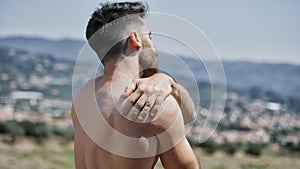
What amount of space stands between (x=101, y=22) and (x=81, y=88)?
0.28 m

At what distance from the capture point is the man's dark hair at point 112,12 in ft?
6.34

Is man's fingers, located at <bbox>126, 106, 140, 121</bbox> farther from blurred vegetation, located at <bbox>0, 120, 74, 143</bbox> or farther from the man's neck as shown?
blurred vegetation, located at <bbox>0, 120, 74, 143</bbox>

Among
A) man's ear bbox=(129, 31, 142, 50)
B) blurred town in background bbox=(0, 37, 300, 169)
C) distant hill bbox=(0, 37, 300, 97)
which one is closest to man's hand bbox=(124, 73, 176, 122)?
man's ear bbox=(129, 31, 142, 50)

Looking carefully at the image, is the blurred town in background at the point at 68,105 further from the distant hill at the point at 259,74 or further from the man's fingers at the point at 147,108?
the man's fingers at the point at 147,108

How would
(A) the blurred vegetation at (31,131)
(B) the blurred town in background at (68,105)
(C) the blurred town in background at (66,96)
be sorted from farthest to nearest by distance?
(C) the blurred town in background at (66,96) → (B) the blurred town in background at (68,105) → (A) the blurred vegetation at (31,131)

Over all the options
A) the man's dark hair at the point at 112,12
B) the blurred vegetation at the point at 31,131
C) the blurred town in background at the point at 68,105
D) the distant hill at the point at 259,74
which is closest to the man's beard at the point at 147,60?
the man's dark hair at the point at 112,12

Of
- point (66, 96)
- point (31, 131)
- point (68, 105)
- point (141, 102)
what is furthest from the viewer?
point (68, 105)

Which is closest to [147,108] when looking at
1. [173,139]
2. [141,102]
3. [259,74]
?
[141,102]

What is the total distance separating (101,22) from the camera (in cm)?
195

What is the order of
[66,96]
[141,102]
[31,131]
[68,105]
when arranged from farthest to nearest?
[68,105] → [66,96] → [31,131] → [141,102]

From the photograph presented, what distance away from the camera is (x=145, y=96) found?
1.76m

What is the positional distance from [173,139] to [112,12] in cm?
47

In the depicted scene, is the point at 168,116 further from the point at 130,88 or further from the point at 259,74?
the point at 259,74

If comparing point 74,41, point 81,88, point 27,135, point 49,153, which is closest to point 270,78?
point 74,41
